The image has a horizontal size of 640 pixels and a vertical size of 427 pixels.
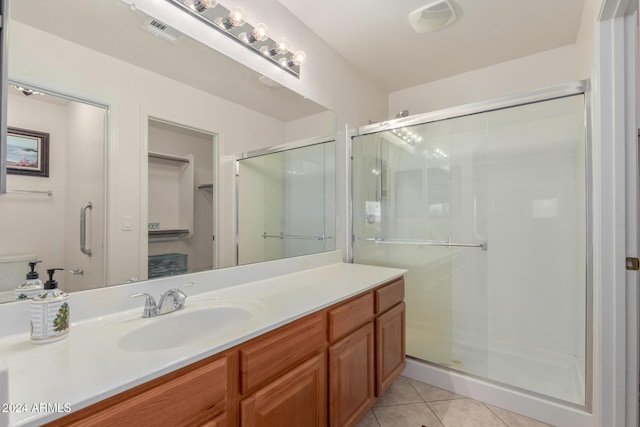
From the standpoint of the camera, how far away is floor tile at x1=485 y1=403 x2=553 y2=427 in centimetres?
165

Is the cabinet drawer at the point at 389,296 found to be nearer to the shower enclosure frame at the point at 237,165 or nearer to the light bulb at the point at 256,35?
the shower enclosure frame at the point at 237,165

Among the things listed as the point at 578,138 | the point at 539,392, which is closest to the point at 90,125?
the point at 539,392

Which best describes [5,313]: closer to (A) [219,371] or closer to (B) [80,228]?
(B) [80,228]

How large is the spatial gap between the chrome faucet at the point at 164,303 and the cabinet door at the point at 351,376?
665mm

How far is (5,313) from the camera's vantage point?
87cm

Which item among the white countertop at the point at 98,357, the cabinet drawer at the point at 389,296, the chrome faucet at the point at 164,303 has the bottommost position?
the cabinet drawer at the point at 389,296

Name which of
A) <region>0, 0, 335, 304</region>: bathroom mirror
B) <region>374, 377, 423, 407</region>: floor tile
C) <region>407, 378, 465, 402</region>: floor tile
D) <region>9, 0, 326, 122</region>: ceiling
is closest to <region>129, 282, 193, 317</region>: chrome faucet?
<region>0, 0, 335, 304</region>: bathroom mirror

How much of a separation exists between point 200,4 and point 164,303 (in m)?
1.39

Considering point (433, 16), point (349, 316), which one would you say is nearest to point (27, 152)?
point (349, 316)

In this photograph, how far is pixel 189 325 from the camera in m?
1.13

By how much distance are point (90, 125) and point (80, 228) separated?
1.25 feet

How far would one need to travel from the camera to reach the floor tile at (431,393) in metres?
1.90

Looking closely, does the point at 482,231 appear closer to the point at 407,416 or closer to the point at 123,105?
the point at 407,416

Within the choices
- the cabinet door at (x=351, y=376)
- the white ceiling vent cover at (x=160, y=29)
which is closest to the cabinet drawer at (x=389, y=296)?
the cabinet door at (x=351, y=376)
